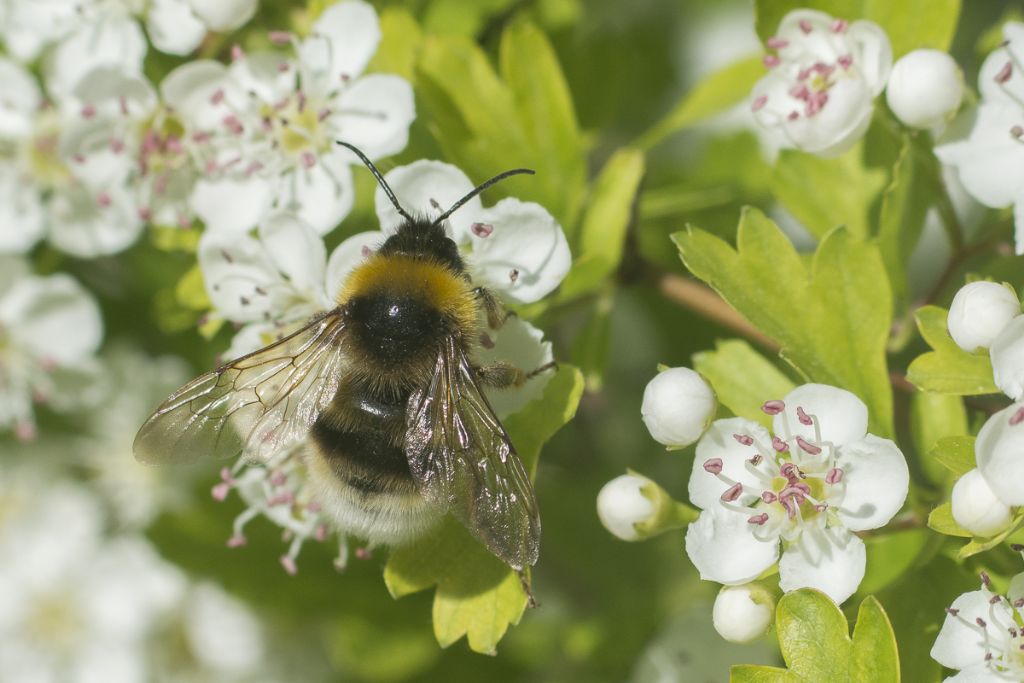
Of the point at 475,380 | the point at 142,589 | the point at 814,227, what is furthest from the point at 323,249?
the point at 142,589

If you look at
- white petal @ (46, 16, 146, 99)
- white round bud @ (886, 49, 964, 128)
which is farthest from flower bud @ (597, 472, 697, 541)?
white petal @ (46, 16, 146, 99)

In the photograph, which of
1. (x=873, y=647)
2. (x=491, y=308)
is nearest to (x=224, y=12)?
(x=491, y=308)

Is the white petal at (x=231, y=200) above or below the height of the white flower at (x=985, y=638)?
above

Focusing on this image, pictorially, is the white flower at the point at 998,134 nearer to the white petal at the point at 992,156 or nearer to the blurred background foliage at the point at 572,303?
the white petal at the point at 992,156

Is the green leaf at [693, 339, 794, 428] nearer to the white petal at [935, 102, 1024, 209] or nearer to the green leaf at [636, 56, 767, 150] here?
the white petal at [935, 102, 1024, 209]

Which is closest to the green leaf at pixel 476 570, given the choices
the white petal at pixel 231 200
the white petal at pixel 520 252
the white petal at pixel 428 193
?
the white petal at pixel 520 252

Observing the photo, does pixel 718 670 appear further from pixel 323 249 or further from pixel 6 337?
pixel 6 337

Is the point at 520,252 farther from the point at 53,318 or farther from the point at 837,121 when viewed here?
the point at 53,318
